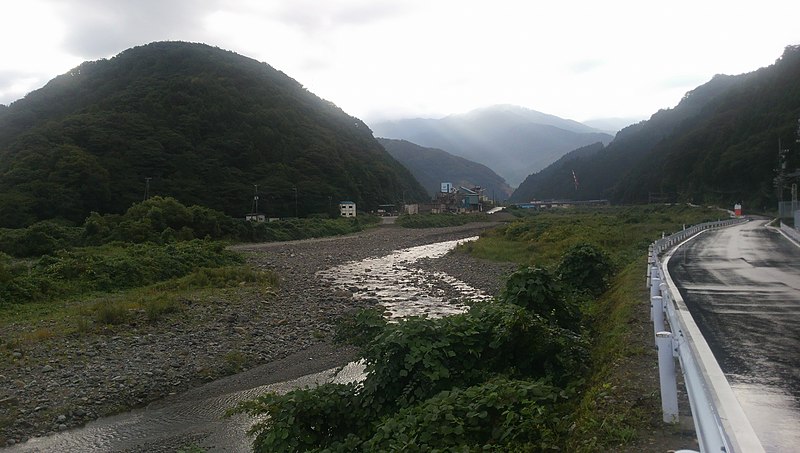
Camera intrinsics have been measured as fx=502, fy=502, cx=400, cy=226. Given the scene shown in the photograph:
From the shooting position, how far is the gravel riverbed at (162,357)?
994 centimetres

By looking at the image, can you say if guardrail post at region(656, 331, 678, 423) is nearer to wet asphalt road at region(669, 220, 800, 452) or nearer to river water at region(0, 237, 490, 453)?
wet asphalt road at region(669, 220, 800, 452)

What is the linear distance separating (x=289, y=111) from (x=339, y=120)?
3079 centimetres

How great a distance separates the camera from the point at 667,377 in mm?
3984

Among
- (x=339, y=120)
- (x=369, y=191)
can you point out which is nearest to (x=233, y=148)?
(x=369, y=191)

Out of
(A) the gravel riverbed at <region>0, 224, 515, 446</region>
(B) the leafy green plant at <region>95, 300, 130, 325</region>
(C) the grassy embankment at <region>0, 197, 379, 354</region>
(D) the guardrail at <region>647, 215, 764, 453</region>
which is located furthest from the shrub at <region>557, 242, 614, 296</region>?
(B) the leafy green plant at <region>95, 300, 130, 325</region>

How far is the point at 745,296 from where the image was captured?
10102 mm

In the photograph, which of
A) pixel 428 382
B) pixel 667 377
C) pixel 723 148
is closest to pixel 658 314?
pixel 667 377

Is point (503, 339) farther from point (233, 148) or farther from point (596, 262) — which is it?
point (233, 148)

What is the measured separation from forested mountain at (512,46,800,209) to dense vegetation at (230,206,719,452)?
197 ft

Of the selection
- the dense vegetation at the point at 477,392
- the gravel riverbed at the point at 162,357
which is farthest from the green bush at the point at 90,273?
the dense vegetation at the point at 477,392

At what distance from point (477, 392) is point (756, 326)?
16.8 feet

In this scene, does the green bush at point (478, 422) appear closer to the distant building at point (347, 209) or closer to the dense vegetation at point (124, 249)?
the dense vegetation at point (124, 249)

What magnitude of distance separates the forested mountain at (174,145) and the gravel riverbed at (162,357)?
42.9 metres

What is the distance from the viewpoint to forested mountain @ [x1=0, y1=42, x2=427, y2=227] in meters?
55.4
